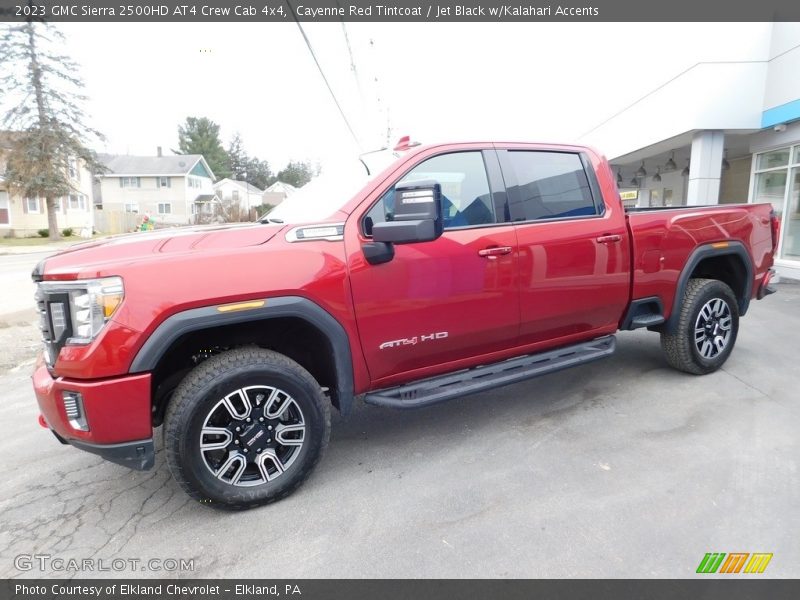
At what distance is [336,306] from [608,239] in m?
2.34

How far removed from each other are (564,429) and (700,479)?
940 mm

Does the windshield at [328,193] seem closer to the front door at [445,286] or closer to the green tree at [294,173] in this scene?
the front door at [445,286]

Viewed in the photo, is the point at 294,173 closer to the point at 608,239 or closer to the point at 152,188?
the point at 152,188

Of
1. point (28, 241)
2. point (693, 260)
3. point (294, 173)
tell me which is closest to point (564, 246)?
point (693, 260)

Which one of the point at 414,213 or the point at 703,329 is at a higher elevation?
the point at 414,213

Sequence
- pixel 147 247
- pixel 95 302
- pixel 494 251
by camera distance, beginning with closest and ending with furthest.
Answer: pixel 95 302 < pixel 147 247 < pixel 494 251

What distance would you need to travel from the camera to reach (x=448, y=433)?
3.77 meters

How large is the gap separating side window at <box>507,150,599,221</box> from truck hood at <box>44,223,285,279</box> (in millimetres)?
1801

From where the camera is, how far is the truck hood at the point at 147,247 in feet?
8.34

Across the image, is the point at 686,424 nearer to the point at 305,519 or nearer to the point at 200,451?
the point at 305,519

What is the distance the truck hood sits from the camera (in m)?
2.54

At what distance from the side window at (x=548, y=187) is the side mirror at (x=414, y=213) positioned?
991mm

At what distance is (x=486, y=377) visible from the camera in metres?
3.51

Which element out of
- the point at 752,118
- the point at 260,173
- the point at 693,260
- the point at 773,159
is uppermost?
the point at 260,173
